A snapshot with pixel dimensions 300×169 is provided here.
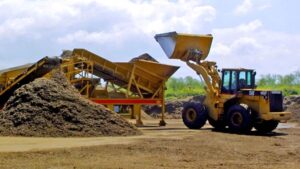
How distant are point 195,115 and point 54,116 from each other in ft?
22.6

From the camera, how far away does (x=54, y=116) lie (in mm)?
17891

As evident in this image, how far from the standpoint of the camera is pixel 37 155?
40.6ft

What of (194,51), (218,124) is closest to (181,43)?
(194,51)

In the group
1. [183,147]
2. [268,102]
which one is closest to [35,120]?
[183,147]

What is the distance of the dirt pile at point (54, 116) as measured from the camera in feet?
57.0

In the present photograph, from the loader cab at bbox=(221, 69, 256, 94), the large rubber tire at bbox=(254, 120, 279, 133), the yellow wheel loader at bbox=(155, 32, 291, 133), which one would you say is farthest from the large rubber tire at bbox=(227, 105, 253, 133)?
the large rubber tire at bbox=(254, 120, 279, 133)

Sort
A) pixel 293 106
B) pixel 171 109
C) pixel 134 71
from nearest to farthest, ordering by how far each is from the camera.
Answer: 1. pixel 134 71
2. pixel 293 106
3. pixel 171 109

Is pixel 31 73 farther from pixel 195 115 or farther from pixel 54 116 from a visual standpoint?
pixel 195 115

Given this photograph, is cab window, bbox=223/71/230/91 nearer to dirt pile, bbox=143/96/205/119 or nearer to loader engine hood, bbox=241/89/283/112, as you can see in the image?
loader engine hood, bbox=241/89/283/112

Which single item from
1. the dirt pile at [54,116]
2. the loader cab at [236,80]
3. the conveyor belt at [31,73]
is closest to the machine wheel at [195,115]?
the loader cab at [236,80]

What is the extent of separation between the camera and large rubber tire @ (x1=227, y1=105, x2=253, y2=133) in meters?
20.7

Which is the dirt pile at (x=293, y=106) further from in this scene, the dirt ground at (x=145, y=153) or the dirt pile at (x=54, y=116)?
the dirt pile at (x=54, y=116)

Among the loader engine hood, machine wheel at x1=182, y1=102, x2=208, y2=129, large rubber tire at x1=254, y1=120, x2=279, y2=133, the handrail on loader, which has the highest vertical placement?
the handrail on loader

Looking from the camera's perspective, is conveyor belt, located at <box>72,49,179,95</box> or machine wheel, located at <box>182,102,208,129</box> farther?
conveyor belt, located at <box>72,49,179,95</box>
